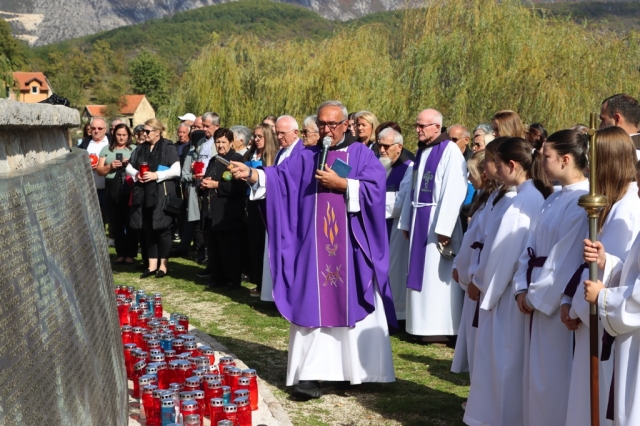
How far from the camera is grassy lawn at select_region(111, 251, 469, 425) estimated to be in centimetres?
590

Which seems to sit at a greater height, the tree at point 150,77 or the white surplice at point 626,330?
the tree at point 150,77

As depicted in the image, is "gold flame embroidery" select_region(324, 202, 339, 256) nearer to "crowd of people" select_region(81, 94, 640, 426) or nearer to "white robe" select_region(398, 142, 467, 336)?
"crowd of people" select_region(81, 94, 640, 426)

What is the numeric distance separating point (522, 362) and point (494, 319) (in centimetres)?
32

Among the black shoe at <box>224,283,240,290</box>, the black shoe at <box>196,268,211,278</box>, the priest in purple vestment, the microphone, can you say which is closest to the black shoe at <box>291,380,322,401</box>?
the priest in purple vestment

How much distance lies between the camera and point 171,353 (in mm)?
6020

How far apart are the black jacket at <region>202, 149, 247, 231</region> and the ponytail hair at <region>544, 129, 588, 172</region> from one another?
6.14 meters

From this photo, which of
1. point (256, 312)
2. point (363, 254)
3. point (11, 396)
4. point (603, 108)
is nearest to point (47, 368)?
point (11, 396)

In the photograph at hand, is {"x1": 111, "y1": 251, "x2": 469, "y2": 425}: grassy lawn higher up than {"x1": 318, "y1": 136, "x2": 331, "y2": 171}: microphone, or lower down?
lower down

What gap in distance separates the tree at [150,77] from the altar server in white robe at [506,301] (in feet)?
337

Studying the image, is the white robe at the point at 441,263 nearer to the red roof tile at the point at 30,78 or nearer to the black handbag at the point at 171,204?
the black handbag at the point at 171,204

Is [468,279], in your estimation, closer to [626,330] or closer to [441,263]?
[626,330]

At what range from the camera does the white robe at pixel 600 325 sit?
4.13 m

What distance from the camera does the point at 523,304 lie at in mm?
4914

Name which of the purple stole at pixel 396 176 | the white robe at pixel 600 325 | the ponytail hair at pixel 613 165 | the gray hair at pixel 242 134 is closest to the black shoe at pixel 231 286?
the gray hair at pixel 242 134
